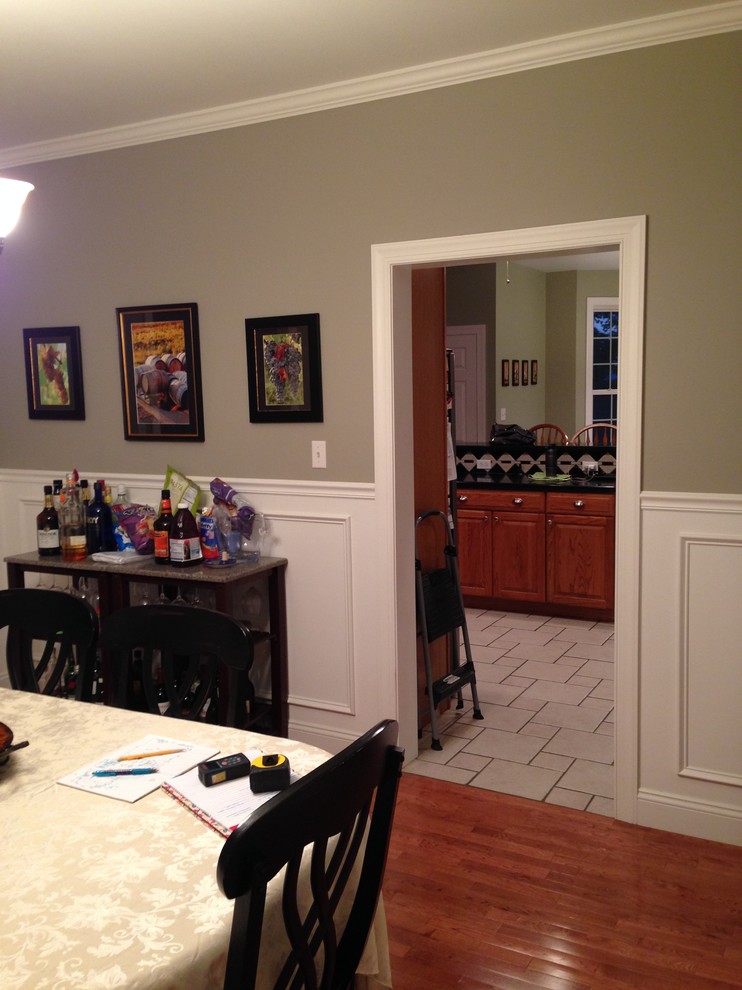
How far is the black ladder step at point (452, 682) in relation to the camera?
3.84 metres

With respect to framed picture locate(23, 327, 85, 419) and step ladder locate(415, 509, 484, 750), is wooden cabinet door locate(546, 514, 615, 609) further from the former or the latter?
framed picture locate(23, 327, 85, 419)

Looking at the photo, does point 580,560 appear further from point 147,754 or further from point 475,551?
point 147,754

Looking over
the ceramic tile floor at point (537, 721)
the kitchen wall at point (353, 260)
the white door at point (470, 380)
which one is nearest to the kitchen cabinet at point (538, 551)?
the ceramic tile floor at point (537, 721)

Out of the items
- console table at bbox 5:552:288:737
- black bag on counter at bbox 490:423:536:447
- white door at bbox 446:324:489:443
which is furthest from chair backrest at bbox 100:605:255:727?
white door at bbox 446:324:489:443

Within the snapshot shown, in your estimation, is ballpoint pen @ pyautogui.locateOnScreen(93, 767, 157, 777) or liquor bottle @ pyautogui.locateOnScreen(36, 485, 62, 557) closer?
ballpoint pen @ pyautogui.locateOnScreen(93, 767, 157, 777)

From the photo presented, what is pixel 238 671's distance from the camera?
2117 mm

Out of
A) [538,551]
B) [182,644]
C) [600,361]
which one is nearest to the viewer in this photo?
[182,644]

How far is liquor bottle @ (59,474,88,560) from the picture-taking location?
3783 millimetres

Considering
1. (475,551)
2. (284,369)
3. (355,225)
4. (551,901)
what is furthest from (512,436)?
(551,901)

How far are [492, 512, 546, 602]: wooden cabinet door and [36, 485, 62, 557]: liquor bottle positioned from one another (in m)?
2.80

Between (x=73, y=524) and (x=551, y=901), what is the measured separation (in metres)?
2.46

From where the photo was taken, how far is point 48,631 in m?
2.42

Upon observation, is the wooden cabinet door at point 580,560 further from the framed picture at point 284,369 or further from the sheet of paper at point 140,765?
the sheet of paper at point 140,765

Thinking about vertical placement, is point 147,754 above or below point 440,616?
above
